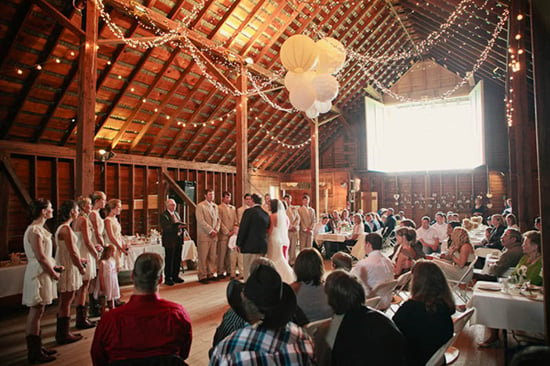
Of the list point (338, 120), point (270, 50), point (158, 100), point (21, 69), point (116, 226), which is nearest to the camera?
point (116, 226)

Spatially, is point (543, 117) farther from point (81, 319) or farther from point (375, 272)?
point (81, 319)

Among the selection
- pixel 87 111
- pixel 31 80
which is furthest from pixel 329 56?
pixel 31 80

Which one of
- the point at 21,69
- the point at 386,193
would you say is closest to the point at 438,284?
the point at 21,69

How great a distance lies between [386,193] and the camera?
14.9 metres

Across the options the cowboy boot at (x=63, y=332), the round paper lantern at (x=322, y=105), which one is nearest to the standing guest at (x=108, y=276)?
the cowboy boot at (x=63, y=332)

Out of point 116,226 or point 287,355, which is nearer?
point 287,355

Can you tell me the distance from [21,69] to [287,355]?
7.12 metres

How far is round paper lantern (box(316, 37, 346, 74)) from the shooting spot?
4555 millimetres

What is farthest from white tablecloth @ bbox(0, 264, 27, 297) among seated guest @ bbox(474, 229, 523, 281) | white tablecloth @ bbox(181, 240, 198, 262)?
seated guest @ bbox(474, 229, 523, 281)

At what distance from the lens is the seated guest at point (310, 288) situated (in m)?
2.46

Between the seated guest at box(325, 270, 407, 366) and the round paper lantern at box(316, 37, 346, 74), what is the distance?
3414mm

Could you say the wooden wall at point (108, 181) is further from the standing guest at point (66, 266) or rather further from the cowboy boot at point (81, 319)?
the standing guest at point (66, 266)

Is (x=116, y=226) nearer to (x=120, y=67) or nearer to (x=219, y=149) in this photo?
(x=120, y=67)

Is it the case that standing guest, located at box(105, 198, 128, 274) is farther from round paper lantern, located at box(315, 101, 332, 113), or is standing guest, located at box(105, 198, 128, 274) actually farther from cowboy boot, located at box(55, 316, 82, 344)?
round paper lantern, located at box(315, 101, 332, 113)
